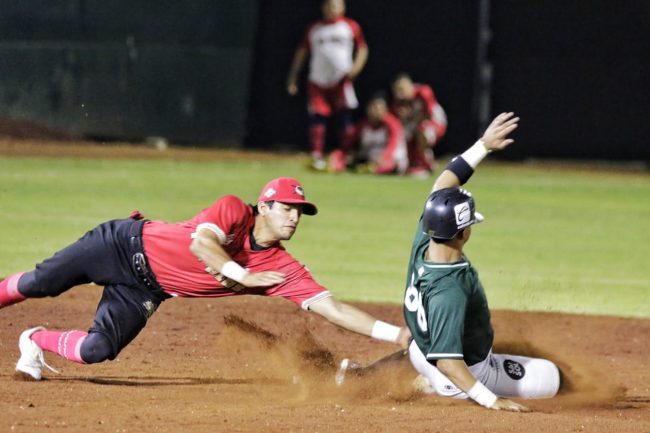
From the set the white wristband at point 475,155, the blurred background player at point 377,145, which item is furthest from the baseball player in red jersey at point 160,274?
the blurred background player at point 377,145

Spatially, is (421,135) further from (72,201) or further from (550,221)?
(72,201)

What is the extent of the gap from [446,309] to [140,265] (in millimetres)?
1868

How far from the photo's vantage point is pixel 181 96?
24453 mm

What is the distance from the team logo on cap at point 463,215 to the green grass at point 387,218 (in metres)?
4.29

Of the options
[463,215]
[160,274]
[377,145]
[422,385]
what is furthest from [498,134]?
[377,145]

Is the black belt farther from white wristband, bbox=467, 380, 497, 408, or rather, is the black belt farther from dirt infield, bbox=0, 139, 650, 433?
white wristband, bbox=467, 380, 497, 408

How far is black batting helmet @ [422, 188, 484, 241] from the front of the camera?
6586 mm

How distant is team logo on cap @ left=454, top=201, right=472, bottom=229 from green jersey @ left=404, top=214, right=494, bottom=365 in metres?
0.24

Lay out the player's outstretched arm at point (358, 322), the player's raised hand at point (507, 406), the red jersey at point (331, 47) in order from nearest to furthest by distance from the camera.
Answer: the player's raised hand at point (507, 406) < the player's outstretched arm at point (358, 322) < the red jersey at point (331, 47)

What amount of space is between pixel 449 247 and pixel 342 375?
1.28 metres

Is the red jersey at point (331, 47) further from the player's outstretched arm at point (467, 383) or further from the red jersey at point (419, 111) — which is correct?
the player's outstretched arm at point (467, 383)

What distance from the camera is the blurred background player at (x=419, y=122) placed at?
66.9 feet

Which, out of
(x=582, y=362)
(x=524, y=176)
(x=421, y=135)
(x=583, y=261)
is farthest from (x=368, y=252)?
(x=524, y=176)

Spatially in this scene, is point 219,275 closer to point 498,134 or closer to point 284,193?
point 284,193
